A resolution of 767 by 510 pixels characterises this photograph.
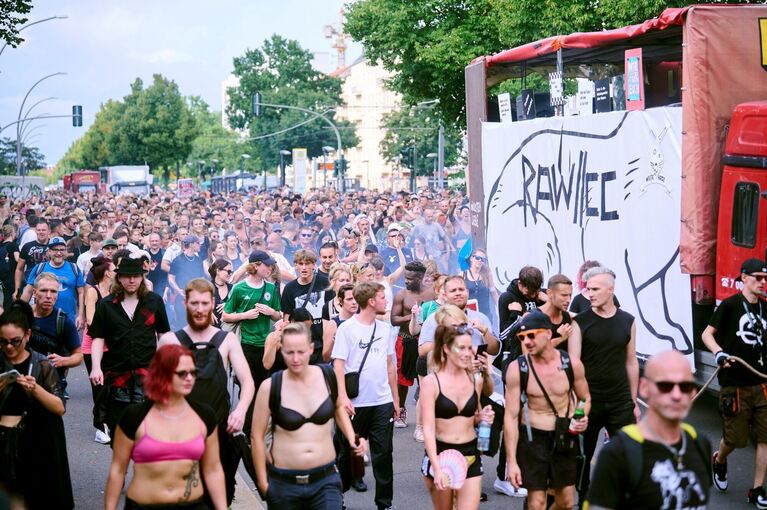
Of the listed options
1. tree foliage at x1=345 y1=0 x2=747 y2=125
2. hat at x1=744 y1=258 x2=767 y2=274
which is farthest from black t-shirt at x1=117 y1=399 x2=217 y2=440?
tree foliage at x1=345 y1=0 x2=747 y2=125

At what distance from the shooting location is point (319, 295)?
1025 centimetres

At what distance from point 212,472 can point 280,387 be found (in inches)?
28.2

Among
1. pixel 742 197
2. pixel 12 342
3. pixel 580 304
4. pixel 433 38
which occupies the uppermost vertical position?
pixel 433 38

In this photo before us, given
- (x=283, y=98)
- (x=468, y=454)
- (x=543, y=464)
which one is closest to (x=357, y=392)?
(x=468, y=454)

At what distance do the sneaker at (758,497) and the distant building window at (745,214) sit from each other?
2.37 meters

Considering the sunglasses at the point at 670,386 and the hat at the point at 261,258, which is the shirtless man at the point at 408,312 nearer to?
the hat at the point at 261,258

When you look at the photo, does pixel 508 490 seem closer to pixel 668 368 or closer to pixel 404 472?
pixel 404 472

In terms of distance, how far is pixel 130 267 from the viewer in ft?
27.6

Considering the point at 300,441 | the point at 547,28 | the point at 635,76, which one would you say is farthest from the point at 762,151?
the point at 547,28

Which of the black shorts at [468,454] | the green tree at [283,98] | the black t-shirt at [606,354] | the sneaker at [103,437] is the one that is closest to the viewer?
the black shorts at [468,454]

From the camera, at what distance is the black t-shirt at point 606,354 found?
25.7 feet

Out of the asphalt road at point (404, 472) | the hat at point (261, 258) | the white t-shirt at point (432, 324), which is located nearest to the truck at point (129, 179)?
the asphalt road at point (404, 472)

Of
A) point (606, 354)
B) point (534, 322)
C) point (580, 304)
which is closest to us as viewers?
point (534, 322)

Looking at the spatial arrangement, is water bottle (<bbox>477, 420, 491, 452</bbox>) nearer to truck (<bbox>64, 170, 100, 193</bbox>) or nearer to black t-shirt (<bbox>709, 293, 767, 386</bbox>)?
black t-shirt (<bbox>709, 293, 767, 386</bbox>)
